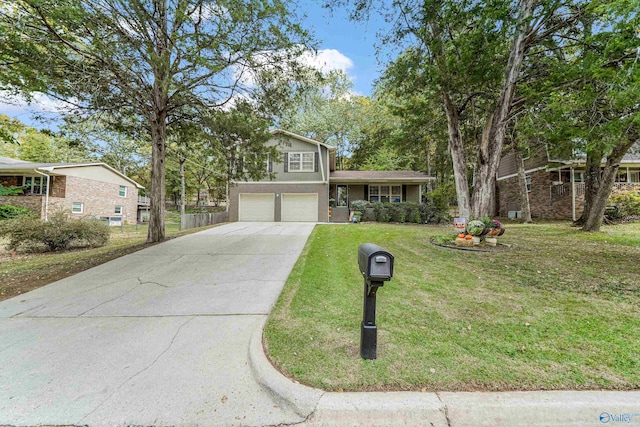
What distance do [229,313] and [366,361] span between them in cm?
198

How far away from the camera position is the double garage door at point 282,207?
16.8 m

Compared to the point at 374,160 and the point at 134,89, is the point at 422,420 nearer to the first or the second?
the point at 134,89

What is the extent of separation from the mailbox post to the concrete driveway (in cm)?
82

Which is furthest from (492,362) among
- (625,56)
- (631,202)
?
(631,202)

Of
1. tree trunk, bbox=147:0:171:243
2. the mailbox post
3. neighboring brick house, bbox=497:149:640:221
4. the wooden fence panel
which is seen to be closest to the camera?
the mailbox post

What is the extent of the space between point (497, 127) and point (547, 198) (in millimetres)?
12502

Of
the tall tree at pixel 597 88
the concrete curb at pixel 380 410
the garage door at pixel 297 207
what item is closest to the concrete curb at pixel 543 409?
the concrete curb at pixel 380 410

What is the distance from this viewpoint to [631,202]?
43.5 feet

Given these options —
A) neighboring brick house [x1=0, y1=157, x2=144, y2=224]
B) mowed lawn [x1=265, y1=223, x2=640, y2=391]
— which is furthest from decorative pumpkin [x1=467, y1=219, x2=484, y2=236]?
neighboring brick house [x1=0, y1=157, x2=144, y2=224]

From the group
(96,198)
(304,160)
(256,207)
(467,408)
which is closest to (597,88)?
(467,408)

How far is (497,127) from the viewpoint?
25.2 feet

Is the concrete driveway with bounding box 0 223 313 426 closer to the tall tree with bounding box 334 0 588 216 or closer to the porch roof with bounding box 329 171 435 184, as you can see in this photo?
the tall tree with bounding box 334 0 588 216

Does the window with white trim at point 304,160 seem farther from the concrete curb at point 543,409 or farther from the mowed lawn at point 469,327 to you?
the concrete curb at point 543,409

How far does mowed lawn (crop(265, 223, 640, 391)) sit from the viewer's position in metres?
2.18
